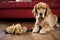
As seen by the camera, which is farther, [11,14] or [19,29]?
[11,14]

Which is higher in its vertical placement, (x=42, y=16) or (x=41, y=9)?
(x=41, y=9)

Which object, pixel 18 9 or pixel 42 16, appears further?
pixel 18 9

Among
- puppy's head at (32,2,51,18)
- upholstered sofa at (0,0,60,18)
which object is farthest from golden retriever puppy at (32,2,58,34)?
upholstered sofa at (0,0,60,18)

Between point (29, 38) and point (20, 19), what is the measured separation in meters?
1.79

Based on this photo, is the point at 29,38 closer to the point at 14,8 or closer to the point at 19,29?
the point at 19,29

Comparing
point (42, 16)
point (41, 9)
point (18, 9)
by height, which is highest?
point (41, 9)

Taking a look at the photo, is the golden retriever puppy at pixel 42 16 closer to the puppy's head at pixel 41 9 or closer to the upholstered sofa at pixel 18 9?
the puppy's head at pixel 41 9

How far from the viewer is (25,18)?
391cm

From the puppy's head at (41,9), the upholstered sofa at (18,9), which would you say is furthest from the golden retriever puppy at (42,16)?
the upholstered sofa at (18,9)

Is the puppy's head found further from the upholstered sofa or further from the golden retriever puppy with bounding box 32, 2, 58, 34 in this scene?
the upholstered sofa

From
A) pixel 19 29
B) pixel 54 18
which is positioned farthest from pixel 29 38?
pixel 54 18

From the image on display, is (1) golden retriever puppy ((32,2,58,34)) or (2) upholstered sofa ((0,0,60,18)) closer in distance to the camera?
(1) golden retriever puppy ((32,2,58,34))

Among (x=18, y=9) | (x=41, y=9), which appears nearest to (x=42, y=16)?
(x=41, y=9)

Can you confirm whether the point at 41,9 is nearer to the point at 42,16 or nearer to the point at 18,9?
the point at 42,16
